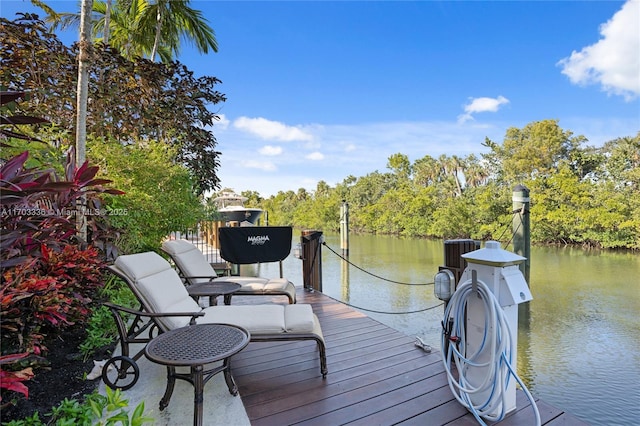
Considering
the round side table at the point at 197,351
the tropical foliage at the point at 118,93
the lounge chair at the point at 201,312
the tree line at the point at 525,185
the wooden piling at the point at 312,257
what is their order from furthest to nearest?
the tree line at the point at 525,185 < the wooden piling at the point at 312,257 < the tropical foliage at the point at 118,93 < the lounge chair at the point at 201,312 < the round side table at the point at 197,351

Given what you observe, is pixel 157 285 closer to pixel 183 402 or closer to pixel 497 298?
pixel 183 402

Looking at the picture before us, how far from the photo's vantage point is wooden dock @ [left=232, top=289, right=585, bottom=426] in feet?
6.31

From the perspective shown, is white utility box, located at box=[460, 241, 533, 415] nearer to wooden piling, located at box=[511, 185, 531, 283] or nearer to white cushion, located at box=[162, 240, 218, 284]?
wooden piling, located at box=[511, 185, 531, 283]

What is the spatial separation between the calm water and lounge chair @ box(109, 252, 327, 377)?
5.97 feet

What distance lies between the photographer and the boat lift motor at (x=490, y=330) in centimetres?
184

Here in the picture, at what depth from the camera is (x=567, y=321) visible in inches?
216

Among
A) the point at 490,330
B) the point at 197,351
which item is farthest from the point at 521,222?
the point at 197,351

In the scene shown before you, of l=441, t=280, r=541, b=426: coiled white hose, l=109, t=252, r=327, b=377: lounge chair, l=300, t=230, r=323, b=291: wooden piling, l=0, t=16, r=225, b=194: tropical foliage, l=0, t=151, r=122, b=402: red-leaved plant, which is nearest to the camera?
l=0, t=151, r=122, b=402: red-leaved plant

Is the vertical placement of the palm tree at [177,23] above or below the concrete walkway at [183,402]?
above

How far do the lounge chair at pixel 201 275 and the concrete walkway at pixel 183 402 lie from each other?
1298 mm

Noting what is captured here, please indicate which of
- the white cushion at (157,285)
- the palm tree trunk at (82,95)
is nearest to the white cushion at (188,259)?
the white cushion at (157,285)

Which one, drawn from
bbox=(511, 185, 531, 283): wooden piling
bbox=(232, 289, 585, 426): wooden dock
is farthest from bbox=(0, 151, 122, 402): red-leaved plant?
bbox=(511, 185, 531, 283): wooden piling

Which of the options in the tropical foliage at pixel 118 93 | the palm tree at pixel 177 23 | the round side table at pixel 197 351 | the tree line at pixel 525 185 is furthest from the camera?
the tree line at pixel 525 185

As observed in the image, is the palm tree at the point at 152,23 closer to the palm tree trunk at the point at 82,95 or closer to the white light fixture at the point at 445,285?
the palm tree trunk at the point at 82,95
